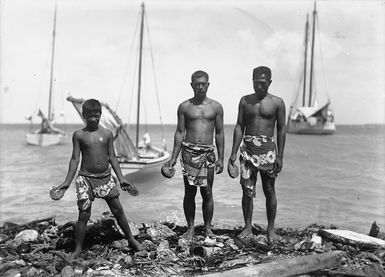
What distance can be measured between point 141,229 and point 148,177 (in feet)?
46.0

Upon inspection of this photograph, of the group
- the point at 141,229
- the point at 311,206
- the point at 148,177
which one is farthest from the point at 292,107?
the point at 141,229

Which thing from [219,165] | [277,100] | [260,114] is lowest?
[219,165]

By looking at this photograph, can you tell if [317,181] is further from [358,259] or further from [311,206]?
[358,259]

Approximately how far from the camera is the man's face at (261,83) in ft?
19.7

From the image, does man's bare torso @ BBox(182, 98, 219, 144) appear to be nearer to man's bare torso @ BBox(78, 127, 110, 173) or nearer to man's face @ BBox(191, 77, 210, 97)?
man's face @ BBox(191, 77, 210, 97)

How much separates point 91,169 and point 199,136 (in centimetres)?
164

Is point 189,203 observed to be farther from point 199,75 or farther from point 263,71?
point 263,71

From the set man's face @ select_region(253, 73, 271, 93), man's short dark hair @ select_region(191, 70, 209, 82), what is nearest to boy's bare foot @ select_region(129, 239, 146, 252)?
man's short dark hair @ select_region(191, 70, 209, 82)

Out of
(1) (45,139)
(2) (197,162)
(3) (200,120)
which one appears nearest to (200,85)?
(3) (200,120)

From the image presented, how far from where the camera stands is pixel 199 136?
20.2 ft

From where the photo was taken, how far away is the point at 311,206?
14.7 metres

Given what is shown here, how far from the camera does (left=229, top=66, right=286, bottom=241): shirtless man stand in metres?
6.06

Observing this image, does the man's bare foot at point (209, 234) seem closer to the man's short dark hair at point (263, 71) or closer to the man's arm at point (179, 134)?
the man's arm at point (179, 134)

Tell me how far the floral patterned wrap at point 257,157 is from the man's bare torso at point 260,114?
10 cm
